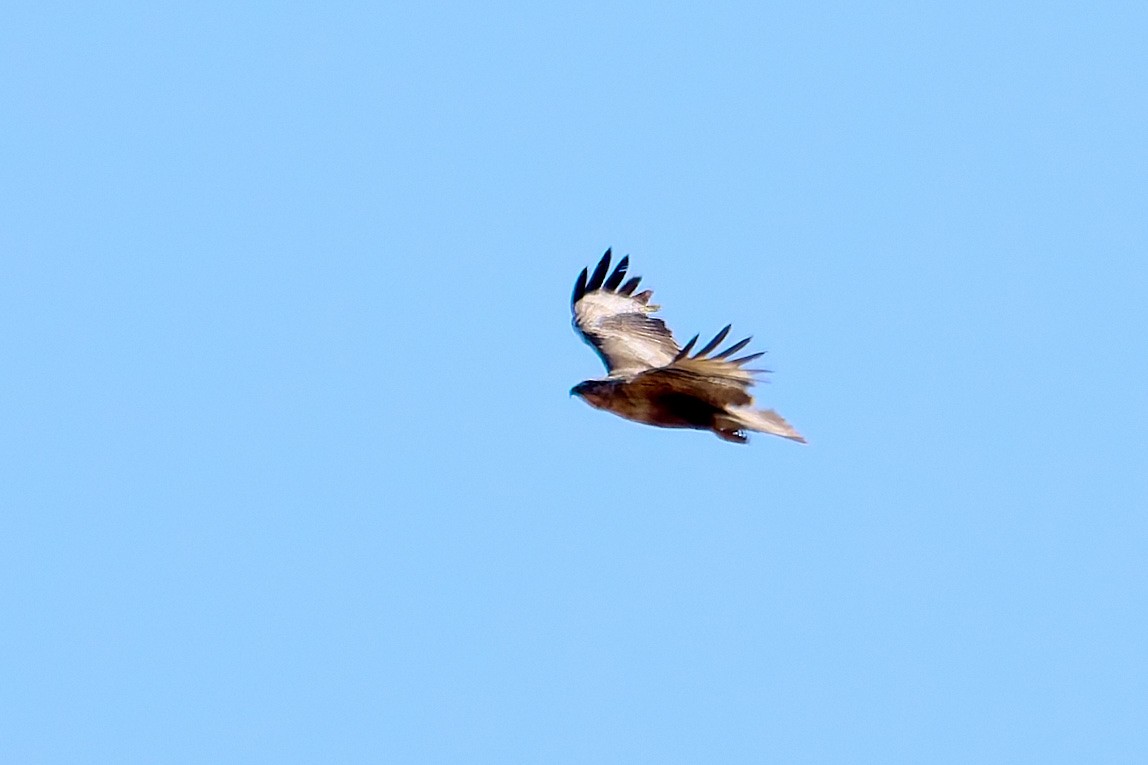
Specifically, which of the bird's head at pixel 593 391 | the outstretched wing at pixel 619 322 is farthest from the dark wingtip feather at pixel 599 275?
the bird's head at pixel 593 391

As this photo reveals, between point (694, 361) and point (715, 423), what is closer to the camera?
point (694, 361)

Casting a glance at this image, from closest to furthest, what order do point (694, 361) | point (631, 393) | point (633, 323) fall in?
point (694, 361) < point (631, 393) < point (633, 323)

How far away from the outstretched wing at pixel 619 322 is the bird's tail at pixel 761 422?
6.31 feet

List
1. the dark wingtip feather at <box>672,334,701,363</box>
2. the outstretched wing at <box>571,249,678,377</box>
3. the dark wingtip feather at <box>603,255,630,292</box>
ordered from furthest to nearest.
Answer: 1. the dark wingtip feather at <box>603,255,630,292</box>
2. the outstretched wing at <box>571,249,678,377</box>
3. the dark wingtip feather at <box>672,334,701,363</box>

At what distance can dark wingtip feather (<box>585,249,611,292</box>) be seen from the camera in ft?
57.1

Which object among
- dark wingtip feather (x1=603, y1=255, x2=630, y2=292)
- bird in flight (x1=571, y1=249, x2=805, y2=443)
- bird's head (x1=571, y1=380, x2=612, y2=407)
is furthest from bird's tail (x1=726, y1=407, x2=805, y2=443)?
dark wingtip feather (x1=603, y1=255, x2=630, y2=292)

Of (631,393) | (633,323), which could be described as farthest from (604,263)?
(631,393)

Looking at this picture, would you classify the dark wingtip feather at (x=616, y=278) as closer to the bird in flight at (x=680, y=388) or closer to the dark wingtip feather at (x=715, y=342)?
the bird in flight at (x=680, y=388)

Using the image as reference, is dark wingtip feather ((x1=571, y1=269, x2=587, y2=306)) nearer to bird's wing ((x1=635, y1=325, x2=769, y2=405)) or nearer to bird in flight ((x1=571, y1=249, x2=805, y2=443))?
bird in flight ((x1=571, y1=249, x2=805, y2=443))

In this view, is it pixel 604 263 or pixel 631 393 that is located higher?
pixel 604 263

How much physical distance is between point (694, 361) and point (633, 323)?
170 inches

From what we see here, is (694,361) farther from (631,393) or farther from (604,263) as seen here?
(604,263)

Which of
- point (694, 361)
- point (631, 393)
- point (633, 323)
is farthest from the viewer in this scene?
point (633, 323)

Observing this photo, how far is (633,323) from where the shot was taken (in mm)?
16750
